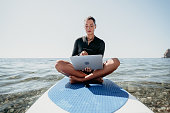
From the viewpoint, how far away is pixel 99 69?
7.34 ft

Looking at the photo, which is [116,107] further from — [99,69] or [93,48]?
[93,48]

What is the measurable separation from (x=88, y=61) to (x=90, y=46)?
0.92 m

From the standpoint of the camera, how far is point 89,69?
2191mm

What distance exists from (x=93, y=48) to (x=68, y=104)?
179 cm

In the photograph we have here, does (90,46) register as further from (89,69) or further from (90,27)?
(89,69)

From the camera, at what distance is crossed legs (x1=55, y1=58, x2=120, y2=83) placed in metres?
2.21

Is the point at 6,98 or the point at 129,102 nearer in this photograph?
the point at 129,102

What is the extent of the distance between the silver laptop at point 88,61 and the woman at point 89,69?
12cm

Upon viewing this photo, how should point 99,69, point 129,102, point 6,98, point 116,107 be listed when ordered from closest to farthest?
point 116,107, point 129,102, point 99,69, point 6,98

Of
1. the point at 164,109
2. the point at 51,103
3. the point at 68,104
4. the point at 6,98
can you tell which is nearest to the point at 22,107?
the point at 6,98

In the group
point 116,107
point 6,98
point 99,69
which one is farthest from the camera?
point 6,98

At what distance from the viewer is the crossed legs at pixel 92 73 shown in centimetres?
221

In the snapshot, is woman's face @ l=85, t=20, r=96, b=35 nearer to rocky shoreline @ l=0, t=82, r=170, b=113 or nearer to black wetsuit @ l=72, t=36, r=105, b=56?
black wetsuit @ l=72, t=36, r=105, b=56

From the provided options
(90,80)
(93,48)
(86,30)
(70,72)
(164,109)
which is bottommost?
(164,109)
